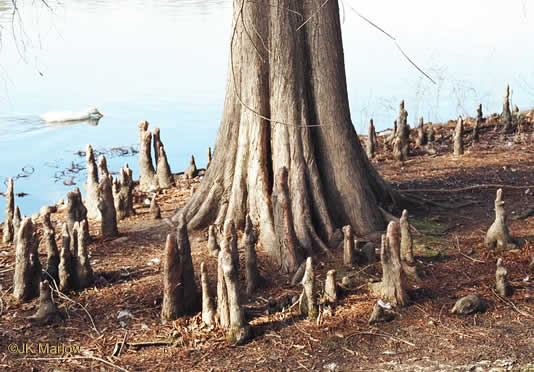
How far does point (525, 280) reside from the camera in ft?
15.9

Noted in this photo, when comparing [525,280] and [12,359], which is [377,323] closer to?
[525,280]

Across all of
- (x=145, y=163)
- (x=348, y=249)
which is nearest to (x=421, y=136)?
(x=145, y=163)

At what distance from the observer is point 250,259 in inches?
185

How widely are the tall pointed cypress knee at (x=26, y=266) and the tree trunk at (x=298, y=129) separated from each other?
1.57 metres

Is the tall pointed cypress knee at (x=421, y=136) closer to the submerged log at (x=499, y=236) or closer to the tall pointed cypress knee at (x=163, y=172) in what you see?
the tall pointed cypress knee at (x=163, y=172)

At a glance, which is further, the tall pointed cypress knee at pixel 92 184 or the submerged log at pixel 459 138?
the submerged log at pixel 459 138

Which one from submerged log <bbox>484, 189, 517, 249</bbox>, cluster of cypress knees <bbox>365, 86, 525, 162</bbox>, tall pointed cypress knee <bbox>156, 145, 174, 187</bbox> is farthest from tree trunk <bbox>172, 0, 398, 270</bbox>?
cluster of cypress knees <bbox>365, 86, 525, 162</bbox>

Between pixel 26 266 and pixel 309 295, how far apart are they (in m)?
2.23

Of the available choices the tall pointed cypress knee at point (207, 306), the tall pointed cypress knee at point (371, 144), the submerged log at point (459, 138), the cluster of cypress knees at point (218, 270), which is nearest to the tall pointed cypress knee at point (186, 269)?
the cluster of cypress knees at point (218, 270)

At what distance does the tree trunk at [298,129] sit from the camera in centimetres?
552

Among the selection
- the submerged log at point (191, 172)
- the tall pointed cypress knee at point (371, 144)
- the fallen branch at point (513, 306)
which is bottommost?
the fallen branch at point (513, 306)

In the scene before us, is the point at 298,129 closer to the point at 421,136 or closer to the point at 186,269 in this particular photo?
the point at 186,269

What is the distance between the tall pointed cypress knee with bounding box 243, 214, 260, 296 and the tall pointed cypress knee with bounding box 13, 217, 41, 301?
167 cm

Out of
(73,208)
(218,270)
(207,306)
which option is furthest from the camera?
(73,208)
